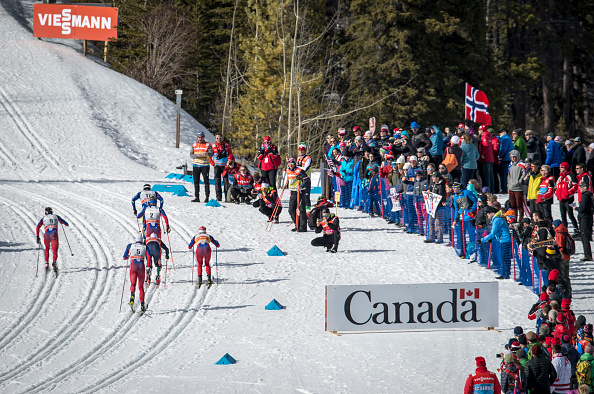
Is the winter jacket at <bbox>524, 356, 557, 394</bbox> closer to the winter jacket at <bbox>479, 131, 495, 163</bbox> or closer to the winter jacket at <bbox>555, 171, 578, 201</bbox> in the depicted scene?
the winter jacket at <bbox>555, 171, 578, 201</bbox>

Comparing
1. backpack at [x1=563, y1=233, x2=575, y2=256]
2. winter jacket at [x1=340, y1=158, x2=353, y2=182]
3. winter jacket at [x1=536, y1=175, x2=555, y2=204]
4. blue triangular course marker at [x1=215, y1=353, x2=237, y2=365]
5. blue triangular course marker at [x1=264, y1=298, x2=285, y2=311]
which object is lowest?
blue triangular course marker at [x1=215, y1=353, x2=237, y2=365]

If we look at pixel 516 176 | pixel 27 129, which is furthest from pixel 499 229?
pixel 27 129

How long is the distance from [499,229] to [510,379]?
19.3 ft

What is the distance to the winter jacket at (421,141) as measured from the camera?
19516mm

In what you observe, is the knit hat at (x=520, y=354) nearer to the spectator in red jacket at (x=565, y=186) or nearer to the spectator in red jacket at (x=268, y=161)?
the spectator in red jacket at (x=565, y=186)

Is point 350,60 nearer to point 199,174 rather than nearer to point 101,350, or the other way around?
point 199,174

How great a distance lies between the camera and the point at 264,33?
3484 centimetres

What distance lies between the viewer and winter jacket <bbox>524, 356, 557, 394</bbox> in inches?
348

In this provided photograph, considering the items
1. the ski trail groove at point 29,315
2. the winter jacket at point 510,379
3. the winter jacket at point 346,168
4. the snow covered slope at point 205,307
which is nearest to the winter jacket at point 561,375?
the winter jacket at point 510,379

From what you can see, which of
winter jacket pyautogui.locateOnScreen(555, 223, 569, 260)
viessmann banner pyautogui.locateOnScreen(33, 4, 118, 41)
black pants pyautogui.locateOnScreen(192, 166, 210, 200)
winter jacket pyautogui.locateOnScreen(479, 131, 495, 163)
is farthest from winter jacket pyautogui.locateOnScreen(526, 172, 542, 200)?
viessmann banner pyautogui.locateOnScreen(33, 4, 118, 41)

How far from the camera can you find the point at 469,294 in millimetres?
12297

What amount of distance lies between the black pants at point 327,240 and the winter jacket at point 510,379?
309 inches

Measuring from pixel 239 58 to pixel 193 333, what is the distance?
3374cm

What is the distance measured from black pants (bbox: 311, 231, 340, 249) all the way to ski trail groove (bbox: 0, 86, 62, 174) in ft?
39.2
